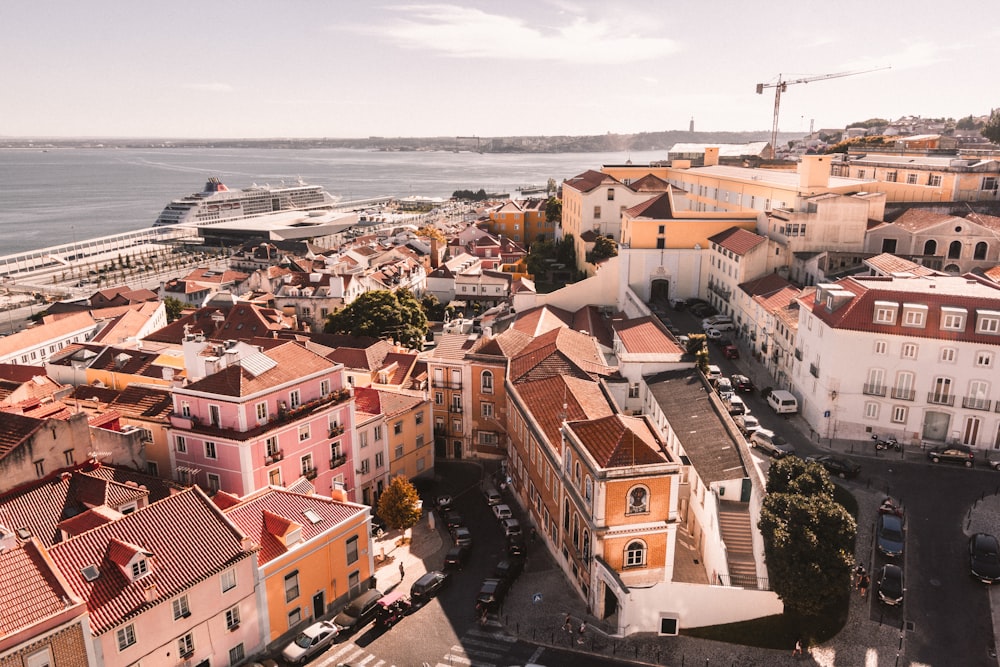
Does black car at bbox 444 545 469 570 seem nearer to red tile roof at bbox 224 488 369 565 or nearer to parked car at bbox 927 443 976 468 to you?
red tile roof at bbox 224 488 369 565

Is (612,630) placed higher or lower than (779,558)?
lower

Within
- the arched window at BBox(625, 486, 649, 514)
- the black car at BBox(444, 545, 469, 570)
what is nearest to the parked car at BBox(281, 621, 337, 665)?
the black car at BBox(444, 545, 469, 570)

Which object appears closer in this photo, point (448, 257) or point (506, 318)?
point (506, 318)

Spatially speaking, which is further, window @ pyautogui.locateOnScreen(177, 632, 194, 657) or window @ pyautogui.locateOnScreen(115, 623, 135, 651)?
window @ pyautogui.locateOnScreen(177, 632, 194, 657)

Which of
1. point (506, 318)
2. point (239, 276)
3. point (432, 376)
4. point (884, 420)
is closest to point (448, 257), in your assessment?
point (239, 276)

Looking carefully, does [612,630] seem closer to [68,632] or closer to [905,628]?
[905,628]

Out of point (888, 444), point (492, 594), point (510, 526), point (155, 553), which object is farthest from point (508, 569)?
point (888, 444)
